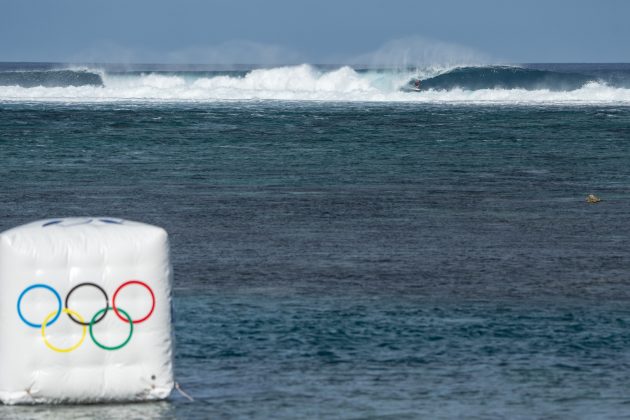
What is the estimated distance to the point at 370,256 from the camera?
19031 mm

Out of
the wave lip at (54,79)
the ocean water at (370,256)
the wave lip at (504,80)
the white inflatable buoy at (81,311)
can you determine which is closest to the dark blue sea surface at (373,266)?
the ocean water at (370,256)

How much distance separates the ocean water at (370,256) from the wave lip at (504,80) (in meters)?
39.4

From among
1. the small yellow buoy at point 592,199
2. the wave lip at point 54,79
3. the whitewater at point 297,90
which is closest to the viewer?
the small yellow buoy at point 592,199

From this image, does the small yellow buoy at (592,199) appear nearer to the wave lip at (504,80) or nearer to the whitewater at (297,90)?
the whitewater at (297,90)

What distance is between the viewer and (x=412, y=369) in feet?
41.0

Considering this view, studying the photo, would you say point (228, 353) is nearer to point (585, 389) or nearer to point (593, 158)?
point (585, 389)

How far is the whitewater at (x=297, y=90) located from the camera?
3324 inches

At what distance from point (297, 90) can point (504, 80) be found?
1451cm

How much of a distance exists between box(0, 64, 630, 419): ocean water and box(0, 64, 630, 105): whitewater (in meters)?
31.7

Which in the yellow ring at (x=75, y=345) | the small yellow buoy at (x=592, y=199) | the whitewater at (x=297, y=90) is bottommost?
the whitewater at (x=297, y=90)

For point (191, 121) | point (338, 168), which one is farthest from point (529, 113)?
point (338, 168)

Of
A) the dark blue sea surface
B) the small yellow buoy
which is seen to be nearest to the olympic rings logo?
the dark blue sea surface

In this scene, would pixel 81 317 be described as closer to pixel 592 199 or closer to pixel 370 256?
pixel 370 256

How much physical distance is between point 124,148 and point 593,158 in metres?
14.0
